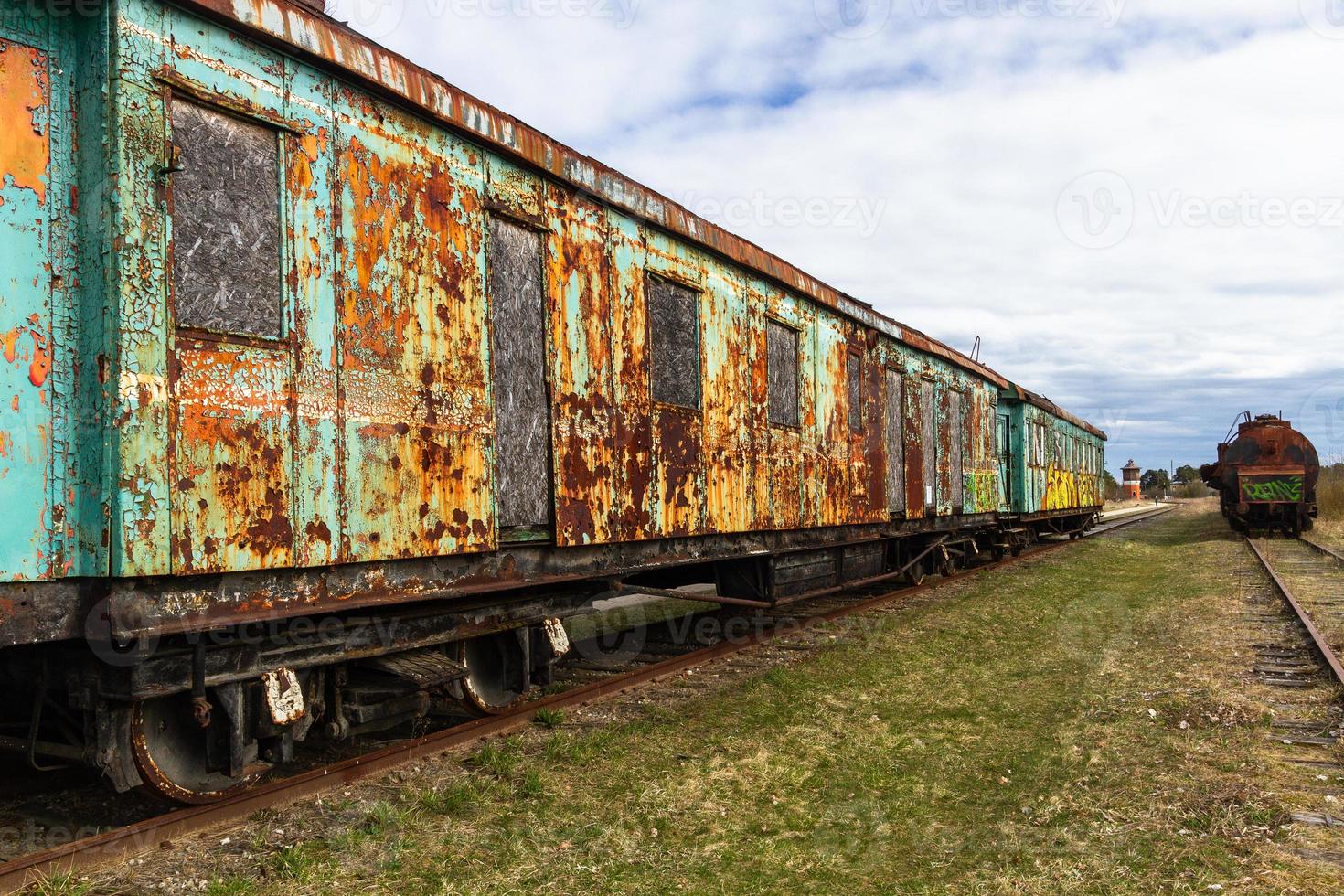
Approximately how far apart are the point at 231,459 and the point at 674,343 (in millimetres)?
4025

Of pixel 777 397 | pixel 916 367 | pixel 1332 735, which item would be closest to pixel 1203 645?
pixel 1332 735

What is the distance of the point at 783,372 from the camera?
9078 mm

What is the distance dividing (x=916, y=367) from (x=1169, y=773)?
880 centimetres

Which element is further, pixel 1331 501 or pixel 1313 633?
pixel 1331 501

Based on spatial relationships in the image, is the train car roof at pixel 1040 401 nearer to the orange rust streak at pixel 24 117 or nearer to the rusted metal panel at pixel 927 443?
the rusted metal panel at pixel 927 443

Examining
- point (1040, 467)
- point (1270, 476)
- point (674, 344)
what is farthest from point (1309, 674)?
point (1270, 476)

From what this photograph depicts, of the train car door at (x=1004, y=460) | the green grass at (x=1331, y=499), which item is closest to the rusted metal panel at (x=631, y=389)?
the train car door at (x=1004, y=460)

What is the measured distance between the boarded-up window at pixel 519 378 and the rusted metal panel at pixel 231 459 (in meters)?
1.47

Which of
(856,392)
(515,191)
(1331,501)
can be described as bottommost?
(1331,501)

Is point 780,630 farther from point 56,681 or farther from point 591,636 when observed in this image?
point 56,681

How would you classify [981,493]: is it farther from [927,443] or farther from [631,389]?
[631,389]

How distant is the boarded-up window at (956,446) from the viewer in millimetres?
14185

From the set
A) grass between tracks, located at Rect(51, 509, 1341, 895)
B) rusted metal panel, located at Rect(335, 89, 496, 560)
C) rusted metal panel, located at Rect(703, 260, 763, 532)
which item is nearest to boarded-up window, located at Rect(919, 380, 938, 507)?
rusted metal panel, located at Rect(703, 260, 763, 532)

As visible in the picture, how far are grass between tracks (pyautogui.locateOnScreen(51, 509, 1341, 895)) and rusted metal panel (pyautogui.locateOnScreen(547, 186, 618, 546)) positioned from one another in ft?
4.59
